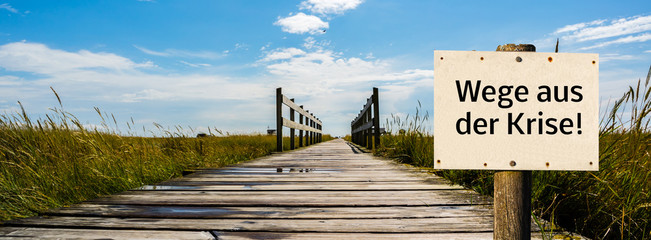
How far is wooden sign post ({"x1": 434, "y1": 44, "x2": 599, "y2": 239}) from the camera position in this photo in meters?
1.13

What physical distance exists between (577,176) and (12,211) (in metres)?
3.40

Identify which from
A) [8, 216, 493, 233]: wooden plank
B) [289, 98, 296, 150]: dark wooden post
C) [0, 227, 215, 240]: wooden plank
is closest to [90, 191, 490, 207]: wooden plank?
[8, 216, 493, 233]: wooden plank

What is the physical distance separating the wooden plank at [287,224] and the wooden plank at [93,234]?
58 millimetres

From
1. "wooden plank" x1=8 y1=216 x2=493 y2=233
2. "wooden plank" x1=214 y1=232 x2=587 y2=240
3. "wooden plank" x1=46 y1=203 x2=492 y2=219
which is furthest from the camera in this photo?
"wooden plank" x1=46 y1=203 x2=492 y2=219

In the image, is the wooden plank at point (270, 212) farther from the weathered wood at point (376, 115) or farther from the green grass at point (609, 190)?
the weathered wood at point (376, 115)

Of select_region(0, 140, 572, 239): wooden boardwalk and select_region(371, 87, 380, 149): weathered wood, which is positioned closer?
select_region(0, 140, 572, 239): wooden boardwalk

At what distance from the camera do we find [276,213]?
80.7 inches

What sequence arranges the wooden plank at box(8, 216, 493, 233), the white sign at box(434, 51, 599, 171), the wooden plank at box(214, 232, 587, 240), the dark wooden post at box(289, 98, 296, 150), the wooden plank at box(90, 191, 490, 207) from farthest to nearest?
1. the dark wooden post at box(289, 98, 296, 150)
2. the wooden plank at box(90, 191, 490, 207)
3. the wooden plank at box(8, 216, 493, 233)
4. the wooden plank at box(214, 232, 587, 240)
5. the white sign at box(434, 51, 599, 171)

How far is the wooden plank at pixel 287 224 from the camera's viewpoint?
68.6 inches

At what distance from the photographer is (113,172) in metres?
3.07

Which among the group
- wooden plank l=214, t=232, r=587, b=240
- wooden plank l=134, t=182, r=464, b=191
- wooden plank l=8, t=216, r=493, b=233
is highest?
wooden plank l=134, t=182, r=464, b=191

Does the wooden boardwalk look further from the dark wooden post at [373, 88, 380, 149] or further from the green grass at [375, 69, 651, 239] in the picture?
the dark wooden post at [373, 88, 380, 149]

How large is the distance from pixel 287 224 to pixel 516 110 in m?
1.16

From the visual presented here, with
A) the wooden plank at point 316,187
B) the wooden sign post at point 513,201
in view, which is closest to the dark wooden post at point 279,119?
the wooden plank at point 316,187
